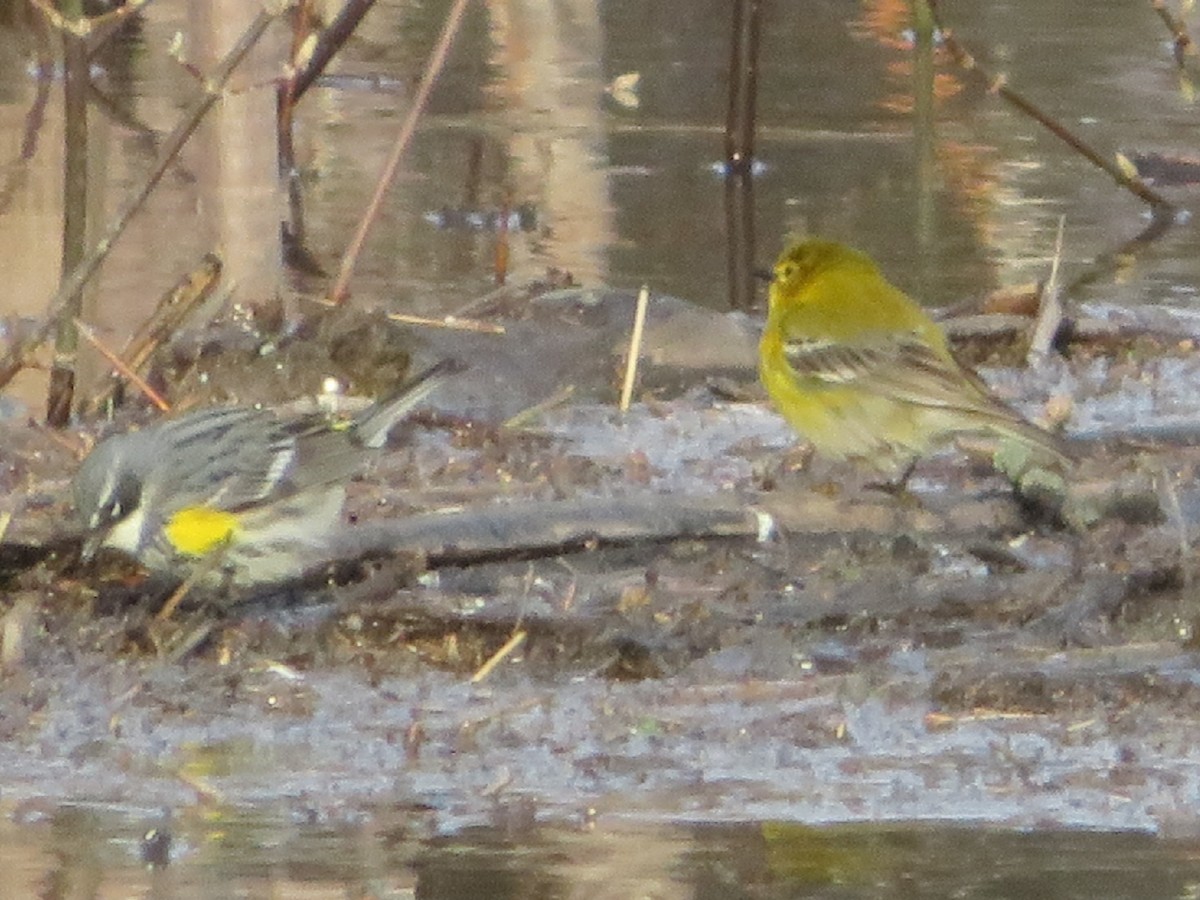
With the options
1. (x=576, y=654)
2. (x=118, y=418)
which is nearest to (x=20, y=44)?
(x=118, y=418)

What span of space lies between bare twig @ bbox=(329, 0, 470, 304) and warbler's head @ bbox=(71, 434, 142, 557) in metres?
1.84

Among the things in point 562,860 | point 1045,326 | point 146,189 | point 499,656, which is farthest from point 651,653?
A: point 1045,326

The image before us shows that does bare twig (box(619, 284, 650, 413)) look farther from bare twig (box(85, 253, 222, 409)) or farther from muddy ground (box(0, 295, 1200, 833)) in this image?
bare twig (box(85, 253, 222, 409))

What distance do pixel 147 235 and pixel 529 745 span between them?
18.7 feet

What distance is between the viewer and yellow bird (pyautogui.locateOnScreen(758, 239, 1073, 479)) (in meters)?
6.64

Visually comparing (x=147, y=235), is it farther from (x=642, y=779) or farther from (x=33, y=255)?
(x=642, y=779)

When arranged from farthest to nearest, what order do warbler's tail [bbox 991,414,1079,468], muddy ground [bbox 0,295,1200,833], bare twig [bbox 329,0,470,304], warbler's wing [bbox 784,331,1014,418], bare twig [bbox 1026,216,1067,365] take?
bare twig [bbox 1026,216,1067,365], bare twig [bbox 329,0,470,304], warbler's wing [bbox 784,331,1014,418], warbler's tail [bbox 991,414,1079,468], muddy ground [bbox 0,295,1200,833]

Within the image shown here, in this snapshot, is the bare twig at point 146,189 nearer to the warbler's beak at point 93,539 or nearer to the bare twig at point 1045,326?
the warbler's beak at point 93,539

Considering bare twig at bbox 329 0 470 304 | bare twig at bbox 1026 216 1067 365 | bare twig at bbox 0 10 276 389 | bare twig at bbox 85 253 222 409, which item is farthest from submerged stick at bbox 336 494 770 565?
bare twig at bbox 1026 216 1067 365

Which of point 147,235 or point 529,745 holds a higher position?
point 529,745

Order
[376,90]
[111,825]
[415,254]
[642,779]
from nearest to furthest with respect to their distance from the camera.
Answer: [111,825] < [642,779] < [415,254] < [376,90]

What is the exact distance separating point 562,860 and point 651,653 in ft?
3.99

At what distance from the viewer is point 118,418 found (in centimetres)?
736

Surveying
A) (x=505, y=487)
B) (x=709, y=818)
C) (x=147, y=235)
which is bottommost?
(x=147, y=235)
